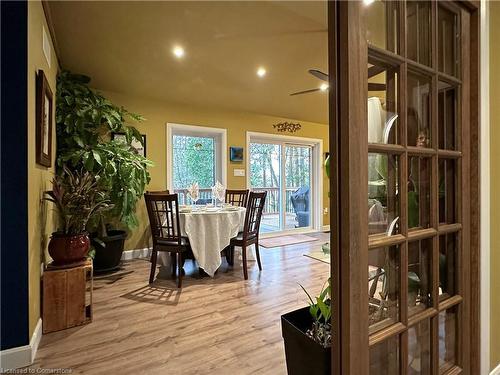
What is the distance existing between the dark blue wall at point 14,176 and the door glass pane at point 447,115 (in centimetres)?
223

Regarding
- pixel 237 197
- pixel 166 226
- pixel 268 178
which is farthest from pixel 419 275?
pixel 268 178

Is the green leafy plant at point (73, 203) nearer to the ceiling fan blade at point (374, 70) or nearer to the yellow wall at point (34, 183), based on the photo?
the yellow wall at point (34, 183)

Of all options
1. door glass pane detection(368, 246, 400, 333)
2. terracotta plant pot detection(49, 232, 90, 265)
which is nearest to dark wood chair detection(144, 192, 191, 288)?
terracotta plant pot detection(49, 232, 90, 265)

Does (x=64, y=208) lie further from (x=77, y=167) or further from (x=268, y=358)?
(x=268, y=358)

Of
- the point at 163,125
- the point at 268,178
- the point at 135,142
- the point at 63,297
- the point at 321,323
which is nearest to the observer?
the point at 321,323

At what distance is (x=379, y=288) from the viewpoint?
3.66 feet

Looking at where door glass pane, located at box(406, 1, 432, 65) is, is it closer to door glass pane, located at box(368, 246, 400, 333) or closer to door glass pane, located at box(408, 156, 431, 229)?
door glass pane, located at box(408, 156, 431, 229)

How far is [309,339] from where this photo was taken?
3.73ft

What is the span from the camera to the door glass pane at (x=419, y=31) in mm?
1128

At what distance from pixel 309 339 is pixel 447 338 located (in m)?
0.71

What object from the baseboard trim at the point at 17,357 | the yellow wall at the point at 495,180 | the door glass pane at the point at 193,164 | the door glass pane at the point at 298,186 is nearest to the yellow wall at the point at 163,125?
the door glass pane at the point at 193,164

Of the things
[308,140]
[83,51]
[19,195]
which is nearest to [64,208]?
[19,195]

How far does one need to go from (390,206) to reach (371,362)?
1.84 feet

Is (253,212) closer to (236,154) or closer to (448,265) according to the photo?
(236,154)
